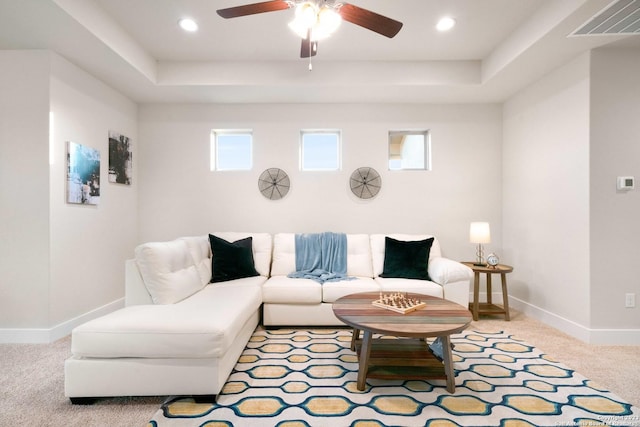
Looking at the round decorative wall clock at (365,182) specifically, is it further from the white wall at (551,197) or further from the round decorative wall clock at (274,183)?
the white wall at (551,197)

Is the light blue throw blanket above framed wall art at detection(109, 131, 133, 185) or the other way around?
the other way around

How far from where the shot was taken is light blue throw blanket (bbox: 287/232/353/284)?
12.4 ft

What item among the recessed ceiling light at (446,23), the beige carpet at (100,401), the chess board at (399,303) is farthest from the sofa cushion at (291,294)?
the recessed ceiling light at (446,23)

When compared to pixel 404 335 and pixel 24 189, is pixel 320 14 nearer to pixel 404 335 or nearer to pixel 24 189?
pixel 404 335

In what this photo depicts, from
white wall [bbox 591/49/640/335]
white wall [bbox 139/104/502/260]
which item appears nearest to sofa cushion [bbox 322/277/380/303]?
white wall [bbox 139/104/502/260]

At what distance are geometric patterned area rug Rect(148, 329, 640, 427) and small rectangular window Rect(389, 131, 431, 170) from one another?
2585mm

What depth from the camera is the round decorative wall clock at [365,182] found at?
4.31m

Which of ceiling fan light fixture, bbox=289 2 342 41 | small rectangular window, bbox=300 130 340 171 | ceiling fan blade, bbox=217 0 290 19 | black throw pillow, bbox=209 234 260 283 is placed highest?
ceiling fan blade, bbox=217 0 290 19

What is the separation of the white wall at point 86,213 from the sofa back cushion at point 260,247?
3.75ft

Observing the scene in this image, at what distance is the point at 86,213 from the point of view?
11.0 ft

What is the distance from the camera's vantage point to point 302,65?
3.70m

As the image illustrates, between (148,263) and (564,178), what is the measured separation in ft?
12.7

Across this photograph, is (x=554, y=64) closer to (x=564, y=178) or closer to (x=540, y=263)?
(x=564, y=178)

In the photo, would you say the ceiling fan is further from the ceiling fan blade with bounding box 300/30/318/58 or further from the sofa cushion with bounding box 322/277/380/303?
the sofa cushion with bounding box 322/277/380/303
